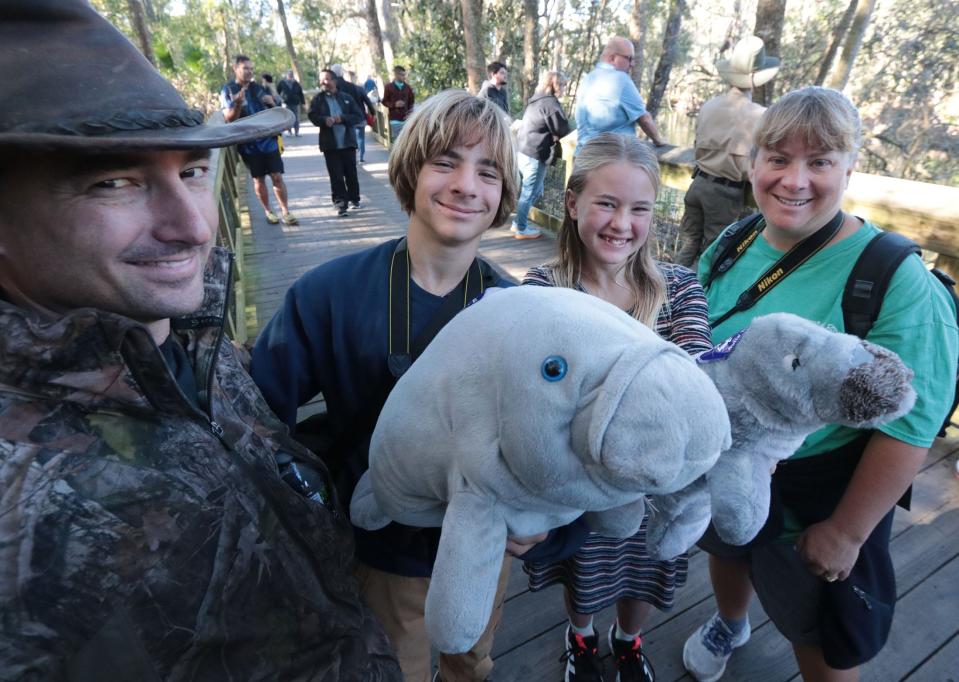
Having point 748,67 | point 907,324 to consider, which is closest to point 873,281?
point 907,324

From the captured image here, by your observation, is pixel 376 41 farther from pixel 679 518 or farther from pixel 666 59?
pixel 679 518

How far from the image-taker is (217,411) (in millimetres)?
971

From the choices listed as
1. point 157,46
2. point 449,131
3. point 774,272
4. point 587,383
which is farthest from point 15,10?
point 157,46

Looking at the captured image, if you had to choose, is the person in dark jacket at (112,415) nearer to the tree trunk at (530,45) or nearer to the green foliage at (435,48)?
the tree trunk at (530,45)

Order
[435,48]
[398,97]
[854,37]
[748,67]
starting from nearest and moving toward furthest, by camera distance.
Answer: [748,67] < [854,37] < [398,97] < [435,48]

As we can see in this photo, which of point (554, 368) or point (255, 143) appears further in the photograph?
point (255, 143)

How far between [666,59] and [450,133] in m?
8.84

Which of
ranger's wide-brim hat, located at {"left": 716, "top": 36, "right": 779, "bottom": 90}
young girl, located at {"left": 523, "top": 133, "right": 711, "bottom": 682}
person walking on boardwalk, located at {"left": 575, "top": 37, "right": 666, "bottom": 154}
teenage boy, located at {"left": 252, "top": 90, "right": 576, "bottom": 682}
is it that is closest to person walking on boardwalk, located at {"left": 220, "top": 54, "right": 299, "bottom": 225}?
person walking on boardwalk, located at {"left": 575, "top": 37, "right": 666, "bottom": 154}

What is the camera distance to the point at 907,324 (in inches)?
47.1

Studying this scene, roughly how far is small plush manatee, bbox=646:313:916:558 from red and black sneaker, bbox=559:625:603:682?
1044 millimetres

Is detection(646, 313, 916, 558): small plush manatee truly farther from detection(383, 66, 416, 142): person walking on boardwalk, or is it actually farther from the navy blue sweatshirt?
detection(383, 66, 416, 142): person walking on boardwalk

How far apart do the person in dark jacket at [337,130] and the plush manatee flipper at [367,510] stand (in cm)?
609

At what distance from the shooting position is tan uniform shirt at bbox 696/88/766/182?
3764mm

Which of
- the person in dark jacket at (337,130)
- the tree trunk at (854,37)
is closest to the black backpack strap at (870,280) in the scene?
the person in dark jacket at (337,130)
